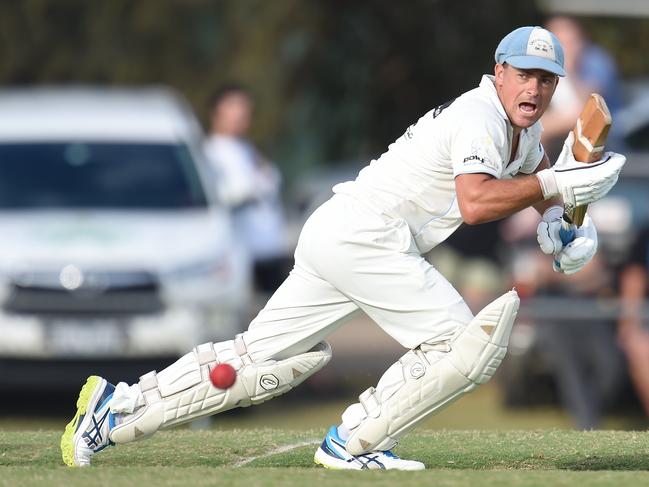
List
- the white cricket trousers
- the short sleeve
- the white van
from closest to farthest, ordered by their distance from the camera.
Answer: the short sleeve → the white cricket trousers → the white van

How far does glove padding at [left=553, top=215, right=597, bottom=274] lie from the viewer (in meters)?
6.36

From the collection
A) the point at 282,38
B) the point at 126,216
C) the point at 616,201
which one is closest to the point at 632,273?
the point at 616,201

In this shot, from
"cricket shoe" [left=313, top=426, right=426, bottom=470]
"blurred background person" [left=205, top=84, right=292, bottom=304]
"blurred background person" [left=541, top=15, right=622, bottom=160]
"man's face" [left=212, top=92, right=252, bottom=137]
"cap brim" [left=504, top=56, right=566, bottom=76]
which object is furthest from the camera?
"man's face" [left=212, top=92, right=252, bottom=137]

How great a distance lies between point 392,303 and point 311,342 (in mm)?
391

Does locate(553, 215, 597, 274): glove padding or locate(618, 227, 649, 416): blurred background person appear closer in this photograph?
locate(553, 215, 597, 274): glove padding

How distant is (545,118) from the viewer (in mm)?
10602

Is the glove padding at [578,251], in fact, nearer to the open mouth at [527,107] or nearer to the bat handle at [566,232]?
the bat handle at [566,232]

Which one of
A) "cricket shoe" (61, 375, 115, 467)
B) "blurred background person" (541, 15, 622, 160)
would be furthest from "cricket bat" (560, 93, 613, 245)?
"blurred background person" (541, 15, 622, 160)

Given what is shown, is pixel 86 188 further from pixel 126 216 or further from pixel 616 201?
pixel 616 201

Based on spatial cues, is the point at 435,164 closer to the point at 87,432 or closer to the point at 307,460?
the point at 307,460

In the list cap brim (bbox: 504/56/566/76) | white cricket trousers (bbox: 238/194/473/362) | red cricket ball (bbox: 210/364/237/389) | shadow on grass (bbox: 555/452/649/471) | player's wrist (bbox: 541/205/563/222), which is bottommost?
shadow on grass (bbox: 555/452/649/471)

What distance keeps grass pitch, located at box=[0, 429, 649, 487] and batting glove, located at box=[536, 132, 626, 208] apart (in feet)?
3.25

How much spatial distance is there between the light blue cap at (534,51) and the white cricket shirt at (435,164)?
0.57ft

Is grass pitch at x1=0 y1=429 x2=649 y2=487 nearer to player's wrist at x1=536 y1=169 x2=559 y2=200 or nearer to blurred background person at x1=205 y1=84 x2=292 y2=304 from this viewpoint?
player's wrist at x1=536 y1=169 x2=559 y2=200
